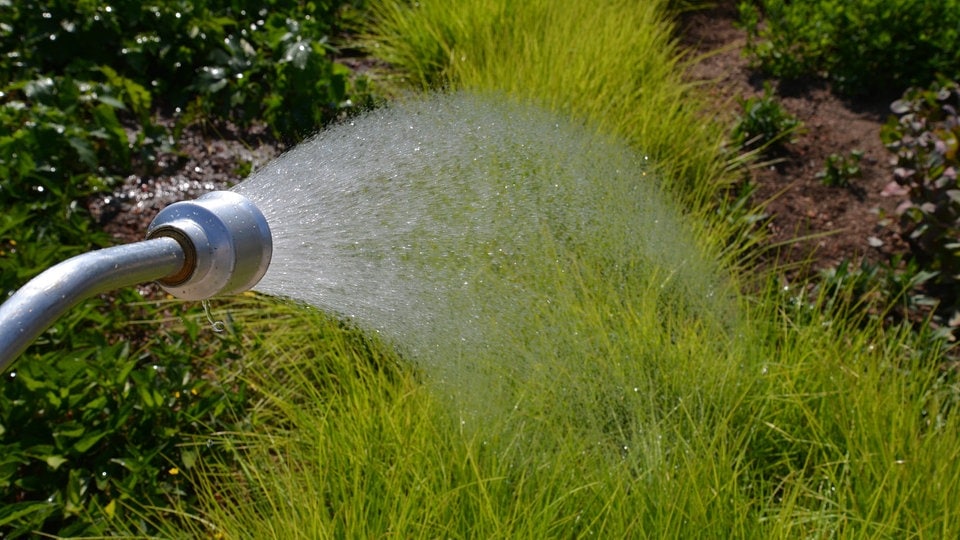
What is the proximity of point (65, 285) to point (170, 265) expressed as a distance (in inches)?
5.2

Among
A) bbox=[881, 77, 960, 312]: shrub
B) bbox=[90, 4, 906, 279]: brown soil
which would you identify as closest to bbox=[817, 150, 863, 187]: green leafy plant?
bbox=[90, 4, 906, 279]: brown soil

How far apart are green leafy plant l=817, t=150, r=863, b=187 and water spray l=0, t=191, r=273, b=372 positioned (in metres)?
2.94

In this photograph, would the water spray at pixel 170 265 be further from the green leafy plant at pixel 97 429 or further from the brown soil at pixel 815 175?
the brown soil at pixel 815 175

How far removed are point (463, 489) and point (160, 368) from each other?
1.01 metres

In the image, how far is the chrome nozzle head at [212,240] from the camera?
95cm

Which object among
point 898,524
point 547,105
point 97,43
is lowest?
point 898,524

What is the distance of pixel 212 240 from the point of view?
0.96 meters

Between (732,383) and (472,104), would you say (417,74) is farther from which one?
(732,383)

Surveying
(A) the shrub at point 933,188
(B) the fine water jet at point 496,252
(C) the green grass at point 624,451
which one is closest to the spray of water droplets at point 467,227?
(B) the fine water jet at point 496,252

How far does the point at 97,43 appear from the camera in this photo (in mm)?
3539

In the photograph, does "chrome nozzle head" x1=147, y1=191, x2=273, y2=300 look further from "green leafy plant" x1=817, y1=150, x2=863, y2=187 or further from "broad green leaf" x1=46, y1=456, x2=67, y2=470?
"green leafy plant" x1=817, y1=150, x2=863, y2=187

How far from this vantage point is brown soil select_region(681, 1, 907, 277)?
3191 mm

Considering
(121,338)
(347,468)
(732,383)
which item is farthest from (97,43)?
(732,383)

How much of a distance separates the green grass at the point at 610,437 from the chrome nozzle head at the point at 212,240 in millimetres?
708
